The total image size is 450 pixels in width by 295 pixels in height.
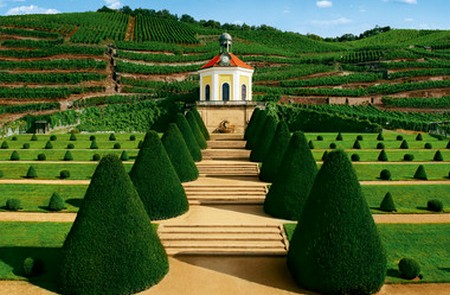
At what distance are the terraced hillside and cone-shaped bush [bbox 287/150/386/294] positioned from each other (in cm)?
5100

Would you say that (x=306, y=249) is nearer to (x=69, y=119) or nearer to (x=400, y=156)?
(x=400, y=156)

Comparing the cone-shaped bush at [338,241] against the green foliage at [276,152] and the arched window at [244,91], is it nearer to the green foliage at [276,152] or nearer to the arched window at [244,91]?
the green foliage at [276,152]

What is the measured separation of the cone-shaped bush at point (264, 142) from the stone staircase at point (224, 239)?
1298 centimetres

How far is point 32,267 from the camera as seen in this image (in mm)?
12641

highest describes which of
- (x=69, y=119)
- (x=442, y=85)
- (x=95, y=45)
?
(x=95, y=45)

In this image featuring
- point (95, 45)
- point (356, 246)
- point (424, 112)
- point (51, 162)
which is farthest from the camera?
point (95, 45)

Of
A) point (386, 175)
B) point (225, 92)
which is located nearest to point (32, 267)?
point (386, 175)

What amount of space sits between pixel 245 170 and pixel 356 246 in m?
16.4

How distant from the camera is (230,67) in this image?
169 feet

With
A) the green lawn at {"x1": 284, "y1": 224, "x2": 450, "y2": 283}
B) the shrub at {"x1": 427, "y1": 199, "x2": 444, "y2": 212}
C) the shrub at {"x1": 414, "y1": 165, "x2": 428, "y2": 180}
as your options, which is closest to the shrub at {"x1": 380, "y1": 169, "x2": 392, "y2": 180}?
the shrub at {"x1": 414, "y1": 165, "x2": 428, "y2": 180}

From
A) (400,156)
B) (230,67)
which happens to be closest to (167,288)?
(400,156)

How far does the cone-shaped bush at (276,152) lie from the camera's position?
23.0 meters

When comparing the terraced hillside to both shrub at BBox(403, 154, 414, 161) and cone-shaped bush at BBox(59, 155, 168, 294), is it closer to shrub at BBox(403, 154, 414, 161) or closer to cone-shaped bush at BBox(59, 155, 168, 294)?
shrub at BBox(403, 154, 414, 161)

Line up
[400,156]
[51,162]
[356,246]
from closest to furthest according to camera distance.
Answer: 1. [356,246]
2. [51,162]
3. [400,156]
